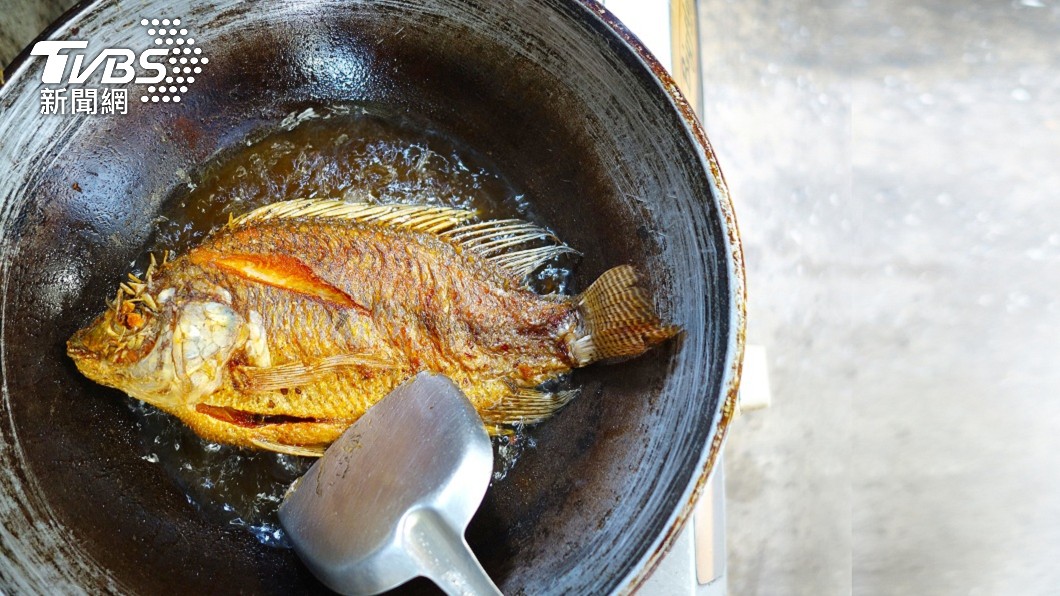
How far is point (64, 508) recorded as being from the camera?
51.8 inches

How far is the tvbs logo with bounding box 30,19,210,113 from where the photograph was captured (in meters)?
1.33

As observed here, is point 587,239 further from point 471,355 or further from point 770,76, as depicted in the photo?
point 770,76

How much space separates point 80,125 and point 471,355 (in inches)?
39.3

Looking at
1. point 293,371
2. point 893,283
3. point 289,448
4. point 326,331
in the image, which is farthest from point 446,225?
point 893,283

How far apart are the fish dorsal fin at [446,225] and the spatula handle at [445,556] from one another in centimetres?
60

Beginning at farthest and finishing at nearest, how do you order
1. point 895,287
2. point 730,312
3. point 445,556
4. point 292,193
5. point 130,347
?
point 895,287 < point 292,193 < point 130,347 < point 730,312 < point 445,556

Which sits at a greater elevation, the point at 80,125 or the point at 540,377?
the point at 80,125

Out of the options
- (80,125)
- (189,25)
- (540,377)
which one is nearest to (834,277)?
(540,377)

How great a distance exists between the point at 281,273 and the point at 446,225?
389 millimetres

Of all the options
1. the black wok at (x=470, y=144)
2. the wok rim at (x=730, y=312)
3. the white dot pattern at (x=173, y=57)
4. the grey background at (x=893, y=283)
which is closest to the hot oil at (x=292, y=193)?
the black wok at (x=470, y=144)

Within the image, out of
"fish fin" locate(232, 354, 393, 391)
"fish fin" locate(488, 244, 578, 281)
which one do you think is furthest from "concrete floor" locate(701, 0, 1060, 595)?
"fish fin" locate(232, 354, 393, 391)

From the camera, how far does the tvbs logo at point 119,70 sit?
52.3 inches

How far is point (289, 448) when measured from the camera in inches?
56.6

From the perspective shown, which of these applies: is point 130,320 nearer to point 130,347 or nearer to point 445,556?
point 130,347
